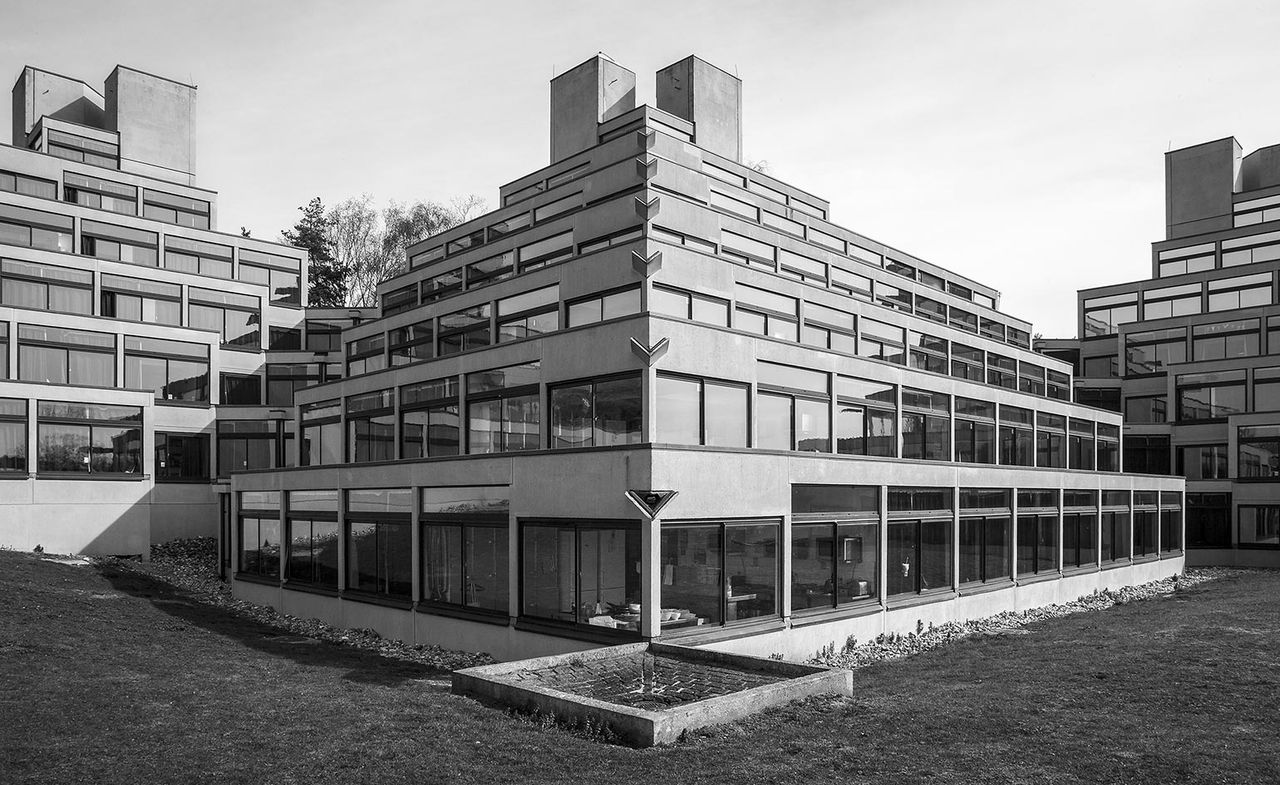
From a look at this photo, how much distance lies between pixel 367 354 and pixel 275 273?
17350 mm

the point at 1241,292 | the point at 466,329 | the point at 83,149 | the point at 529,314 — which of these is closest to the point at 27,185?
the point at 83,149

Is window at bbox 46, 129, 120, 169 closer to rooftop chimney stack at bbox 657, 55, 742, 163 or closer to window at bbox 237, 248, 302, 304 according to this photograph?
window at bbox 237, 248, 302, 304

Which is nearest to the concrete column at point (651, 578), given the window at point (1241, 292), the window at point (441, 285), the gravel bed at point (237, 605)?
the gravel bed at point (237, 605)

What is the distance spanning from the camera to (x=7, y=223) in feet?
142

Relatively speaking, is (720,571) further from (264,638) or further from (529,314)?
(264,638)

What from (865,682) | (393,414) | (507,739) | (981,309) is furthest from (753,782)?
(981,309)

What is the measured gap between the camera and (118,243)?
1831 inches

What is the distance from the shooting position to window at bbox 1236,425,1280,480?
47.8 m

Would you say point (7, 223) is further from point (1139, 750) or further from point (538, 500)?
point (1139, 750)

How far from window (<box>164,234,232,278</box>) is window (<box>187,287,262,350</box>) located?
1.39 m

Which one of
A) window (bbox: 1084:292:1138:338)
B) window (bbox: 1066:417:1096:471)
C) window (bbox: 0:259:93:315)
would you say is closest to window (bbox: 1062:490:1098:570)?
window (bbox: 1066:417:1096:471)

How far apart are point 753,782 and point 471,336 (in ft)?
69.6

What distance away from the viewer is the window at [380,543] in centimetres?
2544

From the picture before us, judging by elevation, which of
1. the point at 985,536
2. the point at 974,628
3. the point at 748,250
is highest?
the point at 748,250
